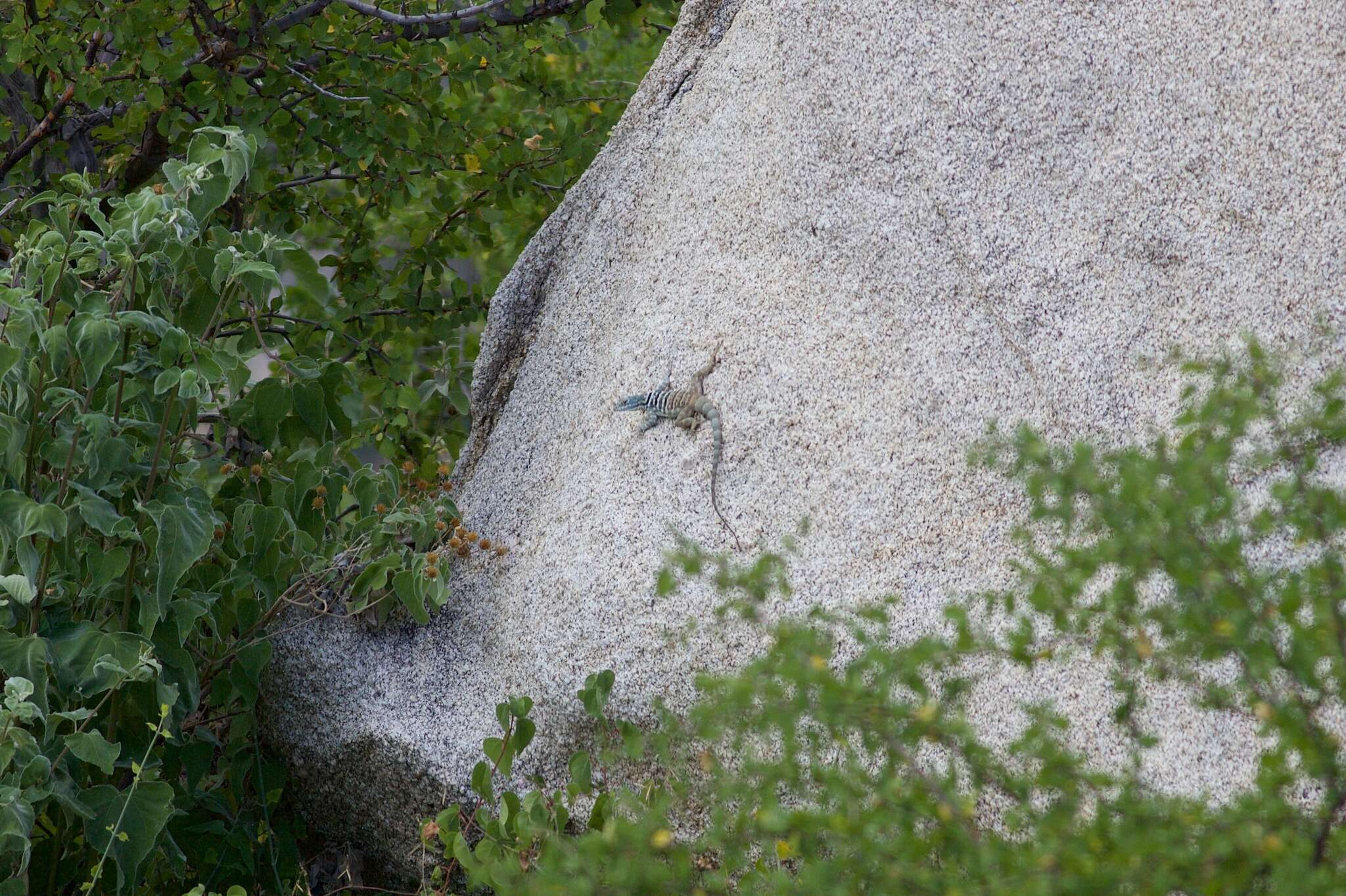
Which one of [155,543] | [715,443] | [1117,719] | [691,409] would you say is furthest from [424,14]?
[1117,719]

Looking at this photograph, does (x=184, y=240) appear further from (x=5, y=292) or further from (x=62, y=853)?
(x=62, y=853)

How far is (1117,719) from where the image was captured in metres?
2.00

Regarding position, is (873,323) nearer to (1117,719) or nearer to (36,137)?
(1117,719)

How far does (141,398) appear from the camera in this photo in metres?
3.06

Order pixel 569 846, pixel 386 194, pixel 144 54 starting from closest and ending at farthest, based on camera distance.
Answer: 1. pixel 569 846
2. pixel 144 54
3. pixel 386 194

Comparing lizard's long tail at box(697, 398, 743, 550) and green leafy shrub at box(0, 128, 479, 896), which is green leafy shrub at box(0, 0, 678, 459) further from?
lizard's long tail at box(697, 398, 743, 550)

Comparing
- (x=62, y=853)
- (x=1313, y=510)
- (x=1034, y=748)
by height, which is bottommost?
(x=62, y=853)

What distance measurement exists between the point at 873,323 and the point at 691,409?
0.50m

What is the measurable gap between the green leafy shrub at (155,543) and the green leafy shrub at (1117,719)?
960 millimetres

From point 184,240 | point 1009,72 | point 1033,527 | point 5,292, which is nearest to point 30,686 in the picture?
point 5,292

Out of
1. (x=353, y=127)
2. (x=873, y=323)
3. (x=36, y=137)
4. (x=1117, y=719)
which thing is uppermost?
(x=1117, y=719)

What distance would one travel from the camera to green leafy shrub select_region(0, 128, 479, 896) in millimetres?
2697

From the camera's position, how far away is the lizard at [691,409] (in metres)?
3.17

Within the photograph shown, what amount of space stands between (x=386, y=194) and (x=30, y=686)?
9.33 feet
